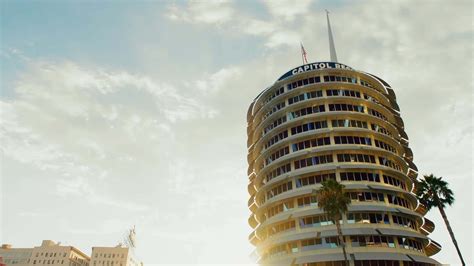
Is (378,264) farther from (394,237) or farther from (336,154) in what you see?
(336,154)

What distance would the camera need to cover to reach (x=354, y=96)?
63.0 m

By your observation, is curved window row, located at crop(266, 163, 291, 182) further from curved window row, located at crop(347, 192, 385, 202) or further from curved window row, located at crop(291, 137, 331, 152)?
curved window row, located at crop(347, 192, 385, 202)

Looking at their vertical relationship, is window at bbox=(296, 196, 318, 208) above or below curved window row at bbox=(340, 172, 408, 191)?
below

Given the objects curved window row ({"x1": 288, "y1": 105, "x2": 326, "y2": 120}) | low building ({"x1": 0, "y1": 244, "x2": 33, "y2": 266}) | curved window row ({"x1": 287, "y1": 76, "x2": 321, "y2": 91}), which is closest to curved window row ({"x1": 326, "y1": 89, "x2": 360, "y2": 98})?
curved window row ({"x1": 287, "y1": 76, "x2": 321, "y2": 91})

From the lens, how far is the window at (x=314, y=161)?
56.4 metres

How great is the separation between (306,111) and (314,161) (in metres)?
9.79

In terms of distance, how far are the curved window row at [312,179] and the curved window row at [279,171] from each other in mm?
3224

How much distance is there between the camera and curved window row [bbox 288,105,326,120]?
6125 cm

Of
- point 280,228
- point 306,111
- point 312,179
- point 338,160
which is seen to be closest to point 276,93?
point 306,111

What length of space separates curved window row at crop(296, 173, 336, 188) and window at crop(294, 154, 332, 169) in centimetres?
214

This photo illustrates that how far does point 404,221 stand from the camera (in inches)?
2162

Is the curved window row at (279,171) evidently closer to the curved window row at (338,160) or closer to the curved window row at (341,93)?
the curved window row at (338,160)

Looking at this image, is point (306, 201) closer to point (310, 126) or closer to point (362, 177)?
point (362, 177)

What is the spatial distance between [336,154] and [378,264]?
17034mm
